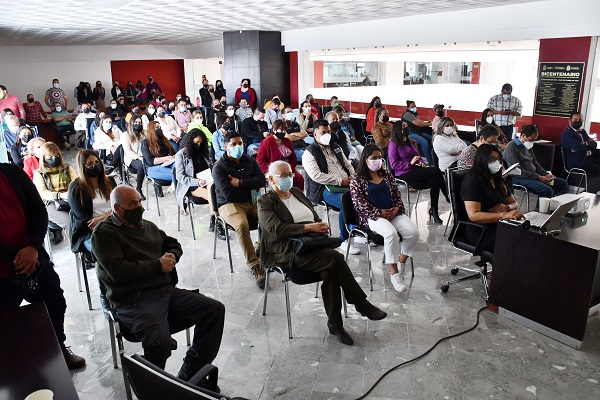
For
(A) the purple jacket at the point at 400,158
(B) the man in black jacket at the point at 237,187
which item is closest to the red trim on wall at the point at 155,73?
(A) the purple jacket at the point at 400,158

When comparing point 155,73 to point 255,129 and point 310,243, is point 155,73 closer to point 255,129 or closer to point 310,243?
point 255,129

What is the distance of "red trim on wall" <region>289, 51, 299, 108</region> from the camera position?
1448 centimetres

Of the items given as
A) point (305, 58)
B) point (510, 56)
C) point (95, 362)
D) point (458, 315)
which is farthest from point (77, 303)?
point (305, 58)

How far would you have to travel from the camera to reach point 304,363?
338 cm

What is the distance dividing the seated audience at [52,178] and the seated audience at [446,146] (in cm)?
458

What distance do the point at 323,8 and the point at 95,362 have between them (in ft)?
23.6

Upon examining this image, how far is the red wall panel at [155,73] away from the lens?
20.0 meters

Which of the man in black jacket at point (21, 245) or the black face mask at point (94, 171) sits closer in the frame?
the man in black jacket at point (21, 245)

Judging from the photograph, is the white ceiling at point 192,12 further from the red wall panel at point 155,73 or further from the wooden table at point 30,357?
the red wall panel at point 155,73

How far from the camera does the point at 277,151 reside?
6.41m

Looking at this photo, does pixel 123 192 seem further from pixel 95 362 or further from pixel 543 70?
pixel 543 70

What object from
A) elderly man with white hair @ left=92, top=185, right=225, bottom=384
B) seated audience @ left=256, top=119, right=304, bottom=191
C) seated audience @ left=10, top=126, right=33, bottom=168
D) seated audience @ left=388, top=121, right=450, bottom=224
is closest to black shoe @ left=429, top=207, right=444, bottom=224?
seated audience @ left=388, top=121, right=450, bottom=224

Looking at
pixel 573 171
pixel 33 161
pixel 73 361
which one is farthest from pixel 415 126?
pixel 73 361


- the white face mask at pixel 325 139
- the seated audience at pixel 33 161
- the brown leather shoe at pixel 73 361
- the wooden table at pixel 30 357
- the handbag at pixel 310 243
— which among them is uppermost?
the white face mask at pixel 325 139
